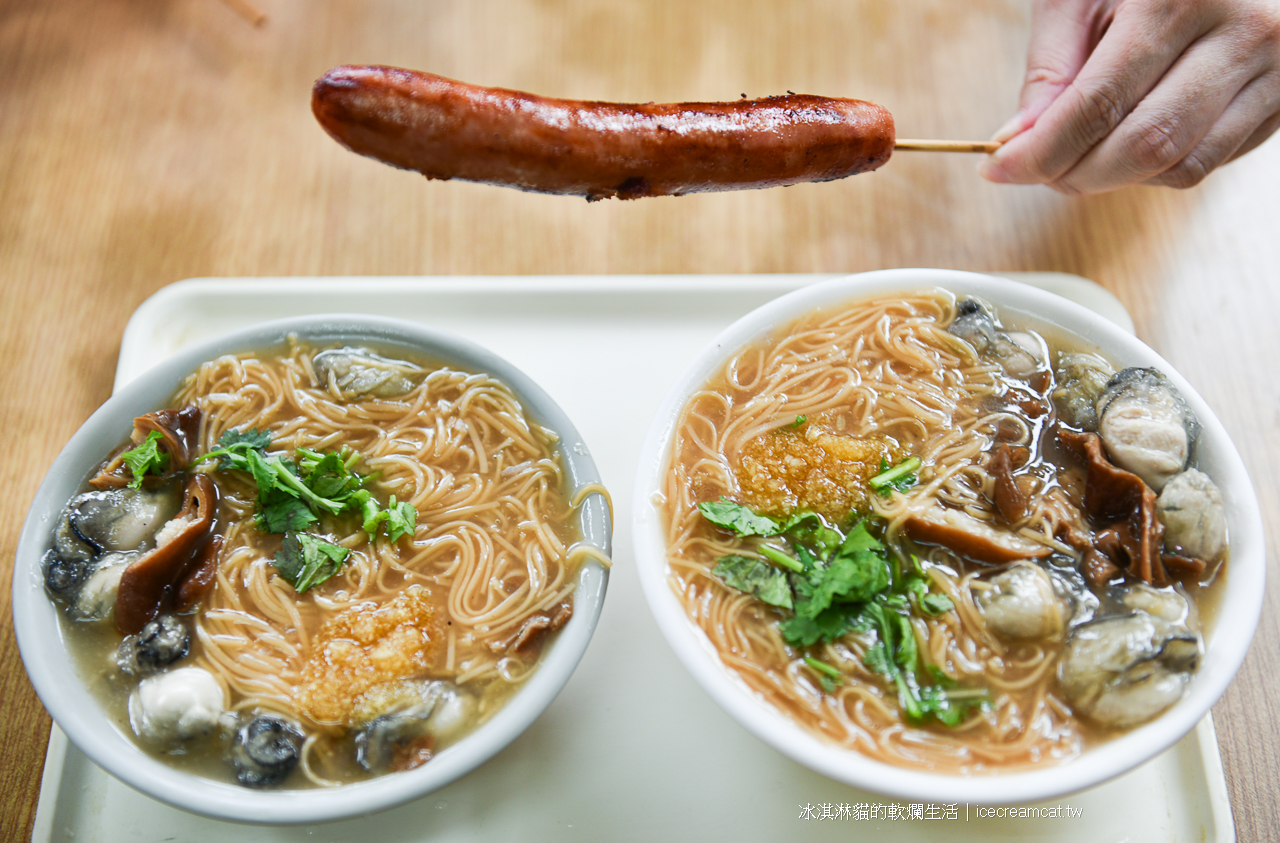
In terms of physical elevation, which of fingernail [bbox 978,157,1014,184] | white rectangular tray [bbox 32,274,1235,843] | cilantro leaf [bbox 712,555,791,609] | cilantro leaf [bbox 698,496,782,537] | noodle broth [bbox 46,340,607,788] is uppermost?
fingernail [bbox 978,157,1014,184]

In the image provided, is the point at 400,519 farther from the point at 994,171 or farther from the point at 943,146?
the point at 994,171

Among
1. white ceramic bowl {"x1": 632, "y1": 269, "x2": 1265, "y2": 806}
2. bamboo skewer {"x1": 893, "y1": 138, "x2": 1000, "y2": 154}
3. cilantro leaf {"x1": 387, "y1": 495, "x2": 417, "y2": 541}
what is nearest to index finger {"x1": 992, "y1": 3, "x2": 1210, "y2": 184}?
bamboo skewer {"x1": 893, "y1": 138, "x2": 1000, "y2": 154}

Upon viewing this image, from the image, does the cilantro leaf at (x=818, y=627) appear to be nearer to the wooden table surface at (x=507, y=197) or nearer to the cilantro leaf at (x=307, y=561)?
the cilantro leaf at (x=307, y=561)

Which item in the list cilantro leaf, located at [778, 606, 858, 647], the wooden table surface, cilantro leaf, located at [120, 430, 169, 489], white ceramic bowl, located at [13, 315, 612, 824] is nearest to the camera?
white ceramic bowl, located at [13, 315, 612, 824]

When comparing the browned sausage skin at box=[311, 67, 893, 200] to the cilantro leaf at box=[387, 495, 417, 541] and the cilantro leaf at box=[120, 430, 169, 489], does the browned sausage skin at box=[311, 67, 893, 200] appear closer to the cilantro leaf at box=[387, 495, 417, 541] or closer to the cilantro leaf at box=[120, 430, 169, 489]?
the cilantro leaf at box=[387, 495, 417, 541]

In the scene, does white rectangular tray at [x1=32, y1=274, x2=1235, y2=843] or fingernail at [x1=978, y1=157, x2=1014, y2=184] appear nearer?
white rectangular tray at [x1=32, y1=274, x2=1235, y2=843]
